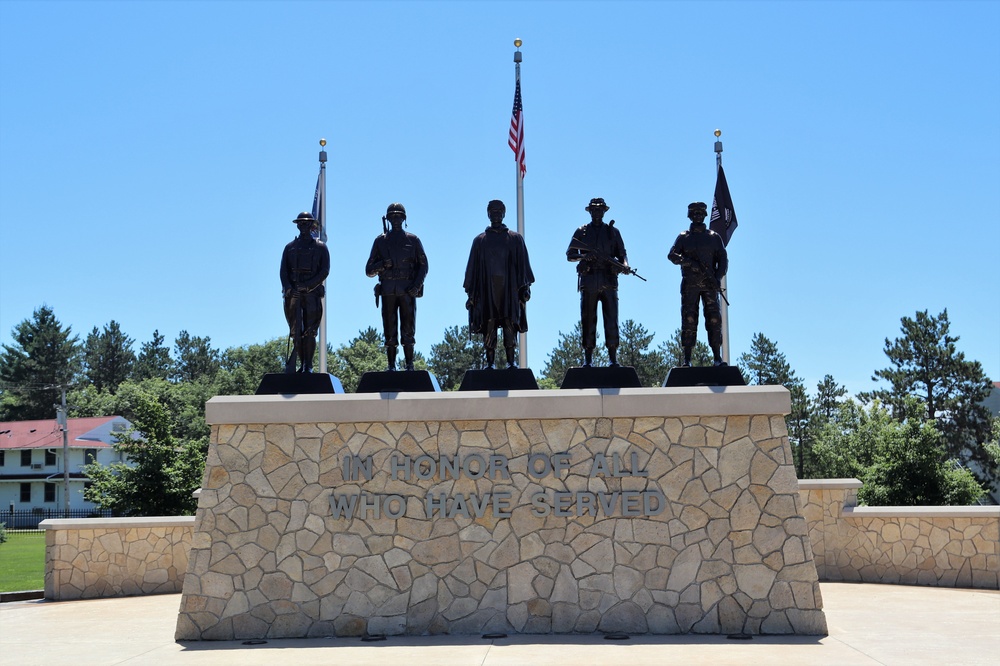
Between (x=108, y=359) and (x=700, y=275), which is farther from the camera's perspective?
(x=108, y=359)

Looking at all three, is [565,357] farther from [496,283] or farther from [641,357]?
[496,283]

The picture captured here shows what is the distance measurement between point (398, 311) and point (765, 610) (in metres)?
5.46

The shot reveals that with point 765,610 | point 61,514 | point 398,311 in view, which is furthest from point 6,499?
point 765,610

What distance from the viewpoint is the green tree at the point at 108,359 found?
80938mm

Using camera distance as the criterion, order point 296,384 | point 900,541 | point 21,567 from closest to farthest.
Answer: point 296,384
point 900,541
point 21,567

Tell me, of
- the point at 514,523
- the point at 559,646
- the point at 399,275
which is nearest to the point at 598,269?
the point at 399,275

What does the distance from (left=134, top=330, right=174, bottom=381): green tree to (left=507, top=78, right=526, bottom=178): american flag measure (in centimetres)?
7002

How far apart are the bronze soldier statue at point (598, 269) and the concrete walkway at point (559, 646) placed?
351cm

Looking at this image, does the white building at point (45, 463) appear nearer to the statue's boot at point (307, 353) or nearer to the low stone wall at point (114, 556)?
the low stone wall at point (114, 556)

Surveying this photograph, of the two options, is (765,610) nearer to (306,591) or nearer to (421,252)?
(306,591)

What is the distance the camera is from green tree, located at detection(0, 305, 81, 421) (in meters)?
70.2

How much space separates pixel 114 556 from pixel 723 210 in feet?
39.7

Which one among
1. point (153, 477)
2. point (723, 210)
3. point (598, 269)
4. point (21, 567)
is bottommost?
point (21, 567)

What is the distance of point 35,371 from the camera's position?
71438mm
